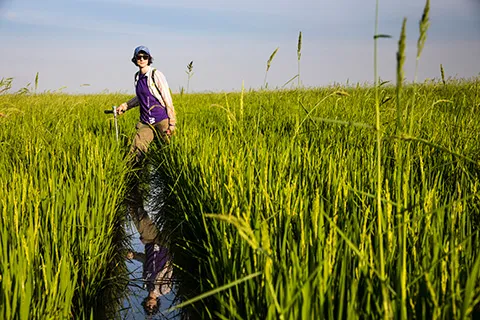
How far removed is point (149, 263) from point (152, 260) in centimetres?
5

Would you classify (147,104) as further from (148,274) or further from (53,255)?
(53,255)

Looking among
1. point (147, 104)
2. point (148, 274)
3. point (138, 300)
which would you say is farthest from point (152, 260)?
point (147, 104)

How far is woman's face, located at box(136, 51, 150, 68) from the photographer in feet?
15.7

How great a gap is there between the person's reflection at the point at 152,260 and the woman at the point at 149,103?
48.4 inches

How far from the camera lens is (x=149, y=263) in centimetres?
285

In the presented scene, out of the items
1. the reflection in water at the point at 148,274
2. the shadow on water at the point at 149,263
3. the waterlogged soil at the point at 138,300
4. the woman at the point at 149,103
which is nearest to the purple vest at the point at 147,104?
the woman at the point at 149,103

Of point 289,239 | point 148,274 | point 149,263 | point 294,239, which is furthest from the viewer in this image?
point 149,263

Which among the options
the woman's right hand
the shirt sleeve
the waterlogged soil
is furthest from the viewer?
the woman's right hand

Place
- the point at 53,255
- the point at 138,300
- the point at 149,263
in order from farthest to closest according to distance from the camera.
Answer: the point at 149,263
the point at 138,300
the point at 53,255

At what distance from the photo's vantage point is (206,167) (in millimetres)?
2816

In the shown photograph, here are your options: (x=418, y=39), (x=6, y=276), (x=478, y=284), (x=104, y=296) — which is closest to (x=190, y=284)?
(x=104, y=296)

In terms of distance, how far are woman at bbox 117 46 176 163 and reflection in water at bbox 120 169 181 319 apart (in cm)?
149

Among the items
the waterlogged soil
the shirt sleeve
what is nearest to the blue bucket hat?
the shirt sleeve

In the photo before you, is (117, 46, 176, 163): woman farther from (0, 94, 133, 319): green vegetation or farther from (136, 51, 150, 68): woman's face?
(0, 94, 133, 319): green vegetation
